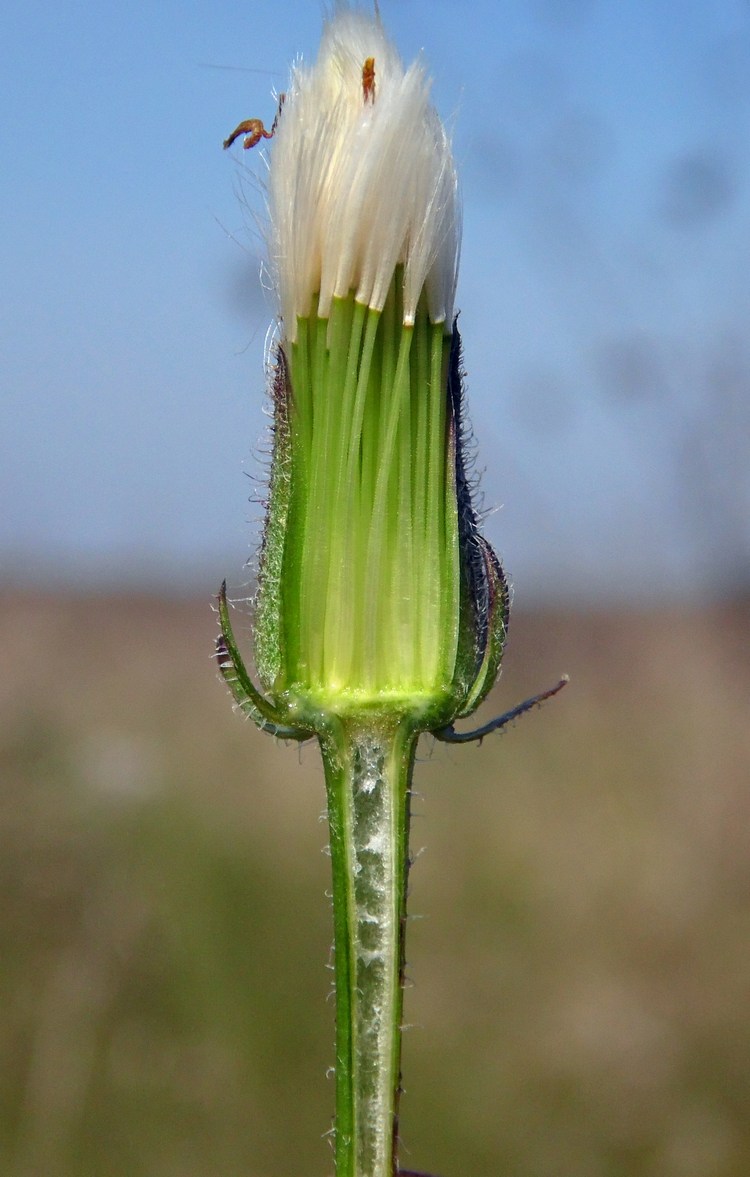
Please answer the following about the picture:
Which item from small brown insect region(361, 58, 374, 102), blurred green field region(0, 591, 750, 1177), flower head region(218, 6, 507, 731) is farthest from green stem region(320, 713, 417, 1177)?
small brown insect region(361, 58, 374, 102)

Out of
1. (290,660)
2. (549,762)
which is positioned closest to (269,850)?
(549,762)

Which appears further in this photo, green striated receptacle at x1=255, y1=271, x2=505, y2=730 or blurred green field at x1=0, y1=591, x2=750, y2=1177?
blurred green field at x1=0, y1=591, x2=750, y2=1177

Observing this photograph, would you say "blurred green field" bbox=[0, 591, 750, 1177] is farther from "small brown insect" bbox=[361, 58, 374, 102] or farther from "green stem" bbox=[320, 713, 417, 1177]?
"small brown insect" bbox=[361, 58, 374, 102]

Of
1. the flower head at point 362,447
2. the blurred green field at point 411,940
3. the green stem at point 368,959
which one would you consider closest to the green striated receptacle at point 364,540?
the flower head at point 362,447

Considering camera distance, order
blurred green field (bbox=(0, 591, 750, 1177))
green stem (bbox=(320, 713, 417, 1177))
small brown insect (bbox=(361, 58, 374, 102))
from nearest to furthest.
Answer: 1. green stem (bbox=(320, 713, 417, 1177))
2. small brown insect (bbox=(361, 58, 374, 102))
3. blurred green field (bbox=(0, 591, 750, 1177))

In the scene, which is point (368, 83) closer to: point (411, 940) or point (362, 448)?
point (362, 448)

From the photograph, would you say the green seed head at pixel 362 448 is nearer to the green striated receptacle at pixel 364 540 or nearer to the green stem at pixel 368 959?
the green striated receptacle at pixel 364 540

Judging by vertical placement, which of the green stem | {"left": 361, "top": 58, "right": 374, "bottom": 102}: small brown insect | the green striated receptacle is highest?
{"left": 361, "top": 58, "right": 374, "bottom": 102}: small brown insect

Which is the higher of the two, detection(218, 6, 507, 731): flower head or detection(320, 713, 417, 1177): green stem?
detection(218, 6, 507, 731): flower head
